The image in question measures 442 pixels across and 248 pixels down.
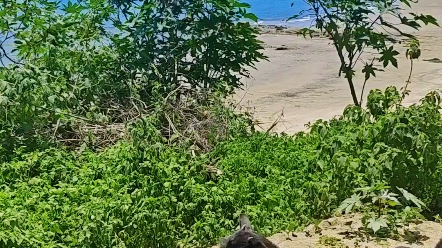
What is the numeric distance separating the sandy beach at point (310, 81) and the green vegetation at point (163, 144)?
1707 mm

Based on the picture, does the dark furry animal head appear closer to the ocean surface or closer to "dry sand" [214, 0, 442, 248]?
"dry sand" [214, 0, 442, 248]

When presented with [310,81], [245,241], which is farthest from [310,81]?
[245,241]

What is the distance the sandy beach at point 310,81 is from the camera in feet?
35.1

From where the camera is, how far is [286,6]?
90.9 feet

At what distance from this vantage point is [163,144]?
6.20 metres

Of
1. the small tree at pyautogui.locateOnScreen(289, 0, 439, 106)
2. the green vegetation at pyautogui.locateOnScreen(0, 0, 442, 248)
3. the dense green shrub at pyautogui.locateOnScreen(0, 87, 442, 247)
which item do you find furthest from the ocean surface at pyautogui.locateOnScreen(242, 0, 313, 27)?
the dense green shrub at pyautogui.locateOnScreen(0, 87, 442, 247)

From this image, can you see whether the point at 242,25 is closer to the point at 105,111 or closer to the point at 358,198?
the point at 105,111

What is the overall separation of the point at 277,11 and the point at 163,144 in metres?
21.1

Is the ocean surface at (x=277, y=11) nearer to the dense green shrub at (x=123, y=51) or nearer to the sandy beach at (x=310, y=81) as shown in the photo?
Result: the sandy beach at (x=310, y=81)

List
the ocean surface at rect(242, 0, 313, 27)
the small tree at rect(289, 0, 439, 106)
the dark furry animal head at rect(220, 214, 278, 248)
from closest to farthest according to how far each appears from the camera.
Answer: the dark furry animal head at rect(220, 214, 278, 248) → the small tree at rect(289, 0, 439, 106) → the ocean surface at rect(242, 0, 313, 27)

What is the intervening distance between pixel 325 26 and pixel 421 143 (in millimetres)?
3050

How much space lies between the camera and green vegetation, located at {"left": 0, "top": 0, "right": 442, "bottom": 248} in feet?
15.4

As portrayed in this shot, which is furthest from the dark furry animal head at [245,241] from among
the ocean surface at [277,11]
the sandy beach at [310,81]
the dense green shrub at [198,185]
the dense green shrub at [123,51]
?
the ocean surface at [277,11]

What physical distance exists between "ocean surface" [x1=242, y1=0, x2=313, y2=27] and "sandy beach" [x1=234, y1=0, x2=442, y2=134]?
191 inches
